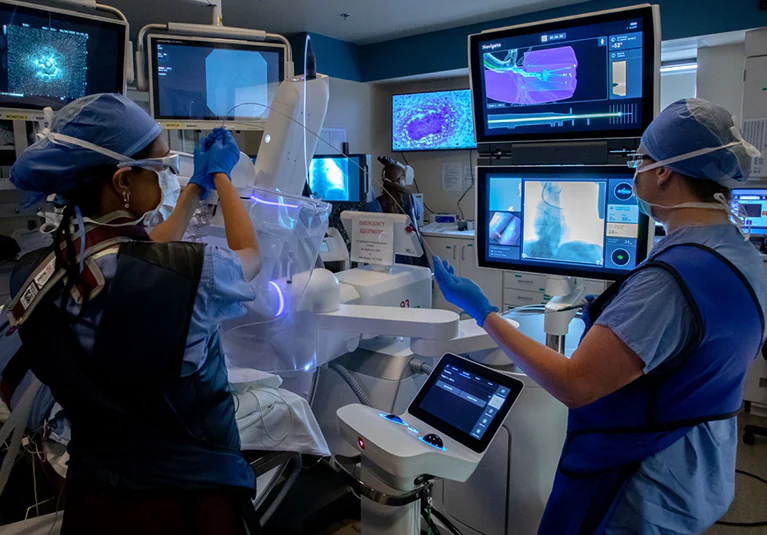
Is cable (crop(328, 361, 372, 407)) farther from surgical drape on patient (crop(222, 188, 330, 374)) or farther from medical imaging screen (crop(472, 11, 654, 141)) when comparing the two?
medical imaging screen (crop(472, 11, 654, 141))

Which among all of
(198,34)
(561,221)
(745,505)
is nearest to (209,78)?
(198,34)

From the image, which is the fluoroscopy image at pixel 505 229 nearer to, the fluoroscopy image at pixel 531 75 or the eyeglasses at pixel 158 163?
the fluoroscopy image at pixel 531 75

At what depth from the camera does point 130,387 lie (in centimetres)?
95

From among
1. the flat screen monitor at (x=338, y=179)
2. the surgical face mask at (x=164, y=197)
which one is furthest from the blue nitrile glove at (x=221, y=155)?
the flat screen monitor at (x=338, y=179)

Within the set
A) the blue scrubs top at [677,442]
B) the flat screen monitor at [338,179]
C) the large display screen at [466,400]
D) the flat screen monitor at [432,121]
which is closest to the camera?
the blue scrubs top at [677,442]

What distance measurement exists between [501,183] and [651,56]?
547 millimetres

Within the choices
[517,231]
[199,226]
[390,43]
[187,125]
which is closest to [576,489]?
[517,231]

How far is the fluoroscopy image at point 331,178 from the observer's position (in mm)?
4457

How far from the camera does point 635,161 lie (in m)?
1.40

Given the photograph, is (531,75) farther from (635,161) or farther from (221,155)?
(221,155)

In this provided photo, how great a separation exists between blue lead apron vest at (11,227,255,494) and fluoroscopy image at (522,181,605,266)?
1.10 m

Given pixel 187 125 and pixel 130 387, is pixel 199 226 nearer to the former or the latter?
pixel 130 387

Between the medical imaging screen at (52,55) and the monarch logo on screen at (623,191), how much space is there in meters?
1.89

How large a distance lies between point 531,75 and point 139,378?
140 cm
